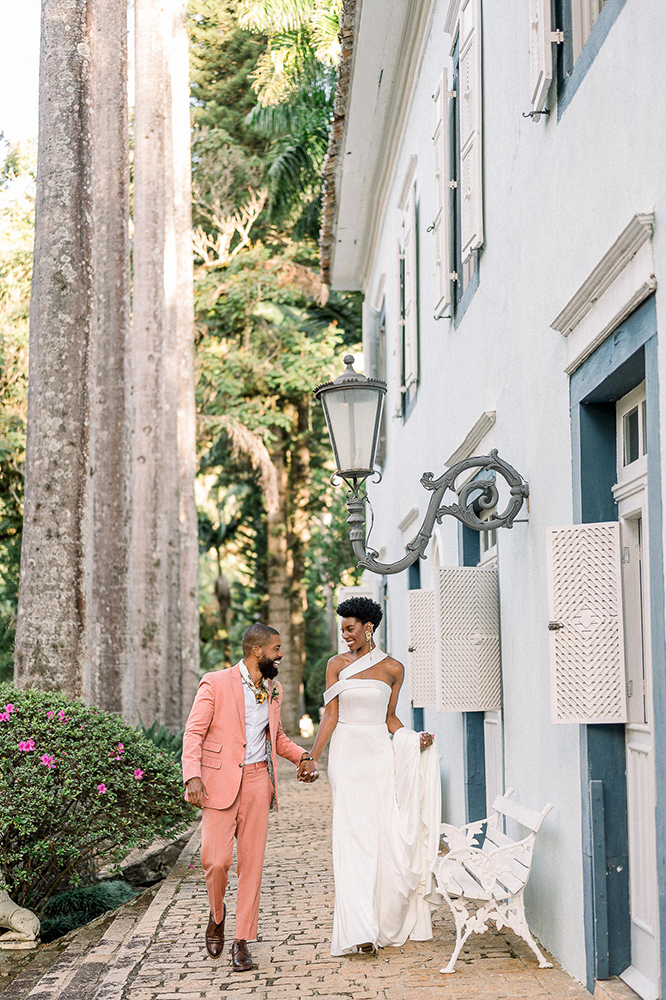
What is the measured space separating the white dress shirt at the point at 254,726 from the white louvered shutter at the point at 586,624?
1.98 meters


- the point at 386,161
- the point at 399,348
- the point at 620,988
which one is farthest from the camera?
the point at 386,161

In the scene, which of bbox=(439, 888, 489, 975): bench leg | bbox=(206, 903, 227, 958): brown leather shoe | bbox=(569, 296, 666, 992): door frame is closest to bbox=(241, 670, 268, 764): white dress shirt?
bbox=(206, 903, 227, 958): brown leather shoe

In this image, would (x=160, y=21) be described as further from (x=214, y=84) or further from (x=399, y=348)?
(x=214, y=84)

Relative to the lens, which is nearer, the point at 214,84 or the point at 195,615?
the point at 195,615

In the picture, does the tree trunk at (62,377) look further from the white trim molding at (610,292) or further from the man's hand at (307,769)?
the white trim molding at (610,292)

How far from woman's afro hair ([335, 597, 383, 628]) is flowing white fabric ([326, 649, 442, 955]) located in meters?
0.26

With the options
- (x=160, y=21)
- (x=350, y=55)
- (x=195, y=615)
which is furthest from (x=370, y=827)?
(x=160, y=21)

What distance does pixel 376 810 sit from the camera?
20.6 feet

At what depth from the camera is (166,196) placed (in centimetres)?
1712

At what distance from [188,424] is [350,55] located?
8.74m

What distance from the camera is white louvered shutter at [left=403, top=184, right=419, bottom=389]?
11320 millimetres

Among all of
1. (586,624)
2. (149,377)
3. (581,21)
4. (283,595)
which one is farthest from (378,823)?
(283,595)

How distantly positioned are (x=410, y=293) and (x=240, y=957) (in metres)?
7.32

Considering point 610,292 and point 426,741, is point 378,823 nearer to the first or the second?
point 426,741
